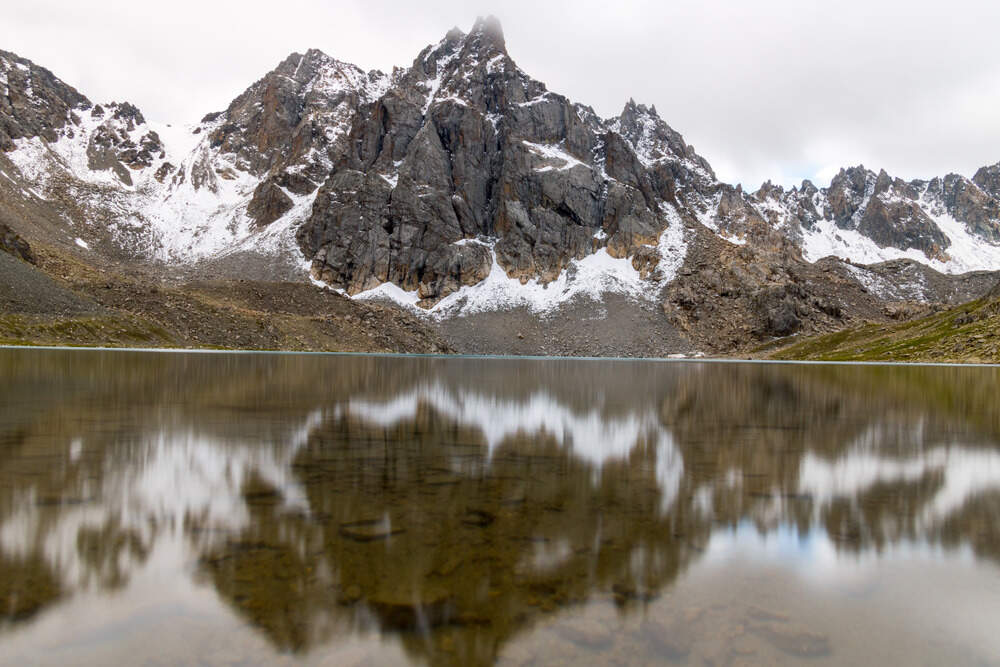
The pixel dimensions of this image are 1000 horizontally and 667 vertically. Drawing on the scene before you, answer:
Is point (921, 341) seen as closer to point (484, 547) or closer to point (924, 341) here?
point (924, 341)

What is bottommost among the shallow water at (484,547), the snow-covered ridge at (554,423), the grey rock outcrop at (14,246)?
the snow-covered ridge at (554,423)

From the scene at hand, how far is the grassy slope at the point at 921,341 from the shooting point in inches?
4525

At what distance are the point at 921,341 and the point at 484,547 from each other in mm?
158076

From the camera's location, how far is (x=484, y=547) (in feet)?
27.4

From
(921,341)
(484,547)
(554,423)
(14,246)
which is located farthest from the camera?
(921,341)

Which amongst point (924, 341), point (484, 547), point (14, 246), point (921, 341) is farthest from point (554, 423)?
point (921, 341)

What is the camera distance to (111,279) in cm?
12556

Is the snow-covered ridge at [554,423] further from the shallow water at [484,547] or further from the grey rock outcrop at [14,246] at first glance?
the grey rock outcrop at [14,246]

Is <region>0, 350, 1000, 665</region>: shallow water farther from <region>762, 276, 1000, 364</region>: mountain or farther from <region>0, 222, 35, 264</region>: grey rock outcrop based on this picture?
<region>0, 222, 35, 264</region>: grey rock outcrop

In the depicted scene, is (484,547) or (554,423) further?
(554,423)

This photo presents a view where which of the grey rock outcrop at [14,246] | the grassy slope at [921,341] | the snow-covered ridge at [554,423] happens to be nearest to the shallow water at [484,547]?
the snow-covered ridge at [554,423]

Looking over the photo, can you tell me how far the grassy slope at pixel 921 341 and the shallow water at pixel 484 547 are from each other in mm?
122815

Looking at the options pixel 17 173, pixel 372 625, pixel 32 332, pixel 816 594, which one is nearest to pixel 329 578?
pixel 372 625

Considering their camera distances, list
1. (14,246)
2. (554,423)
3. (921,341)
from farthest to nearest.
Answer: (921,341) < (14,246) < (554,423)
